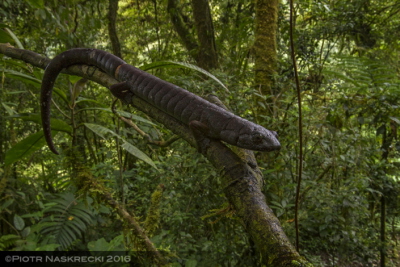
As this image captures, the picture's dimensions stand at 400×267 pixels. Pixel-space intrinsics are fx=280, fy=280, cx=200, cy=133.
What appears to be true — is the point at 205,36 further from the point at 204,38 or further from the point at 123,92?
the point at 123,92

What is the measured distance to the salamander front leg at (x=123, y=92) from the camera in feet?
7.49

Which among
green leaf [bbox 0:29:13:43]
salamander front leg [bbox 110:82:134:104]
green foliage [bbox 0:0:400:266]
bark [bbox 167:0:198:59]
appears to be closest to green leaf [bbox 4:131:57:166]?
green foliage [bbox 0:0:400:266]

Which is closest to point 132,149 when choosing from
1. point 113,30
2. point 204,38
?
point 204,38

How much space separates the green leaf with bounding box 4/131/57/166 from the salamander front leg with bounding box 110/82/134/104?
71 cm

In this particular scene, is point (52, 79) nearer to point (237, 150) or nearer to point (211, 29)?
point (237, 150)

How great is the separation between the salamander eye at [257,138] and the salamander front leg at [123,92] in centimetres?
107

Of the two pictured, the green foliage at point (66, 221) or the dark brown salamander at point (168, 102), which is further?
the green foliage at point (66, 221)

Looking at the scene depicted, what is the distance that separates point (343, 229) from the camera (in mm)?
3266

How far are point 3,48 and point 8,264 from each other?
2.37m

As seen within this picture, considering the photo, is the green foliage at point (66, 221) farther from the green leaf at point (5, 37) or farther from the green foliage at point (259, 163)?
the green leaf at point (5, 37)

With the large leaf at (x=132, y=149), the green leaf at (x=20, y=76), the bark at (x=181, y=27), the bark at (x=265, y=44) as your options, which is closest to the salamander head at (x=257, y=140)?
the large leaf at (x=132, y=149)

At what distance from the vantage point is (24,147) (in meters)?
2.29

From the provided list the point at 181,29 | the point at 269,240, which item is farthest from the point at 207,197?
→ the point at 181,29

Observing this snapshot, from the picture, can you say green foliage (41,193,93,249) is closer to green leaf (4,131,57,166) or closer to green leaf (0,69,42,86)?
green leaf (4,131,57,166)
